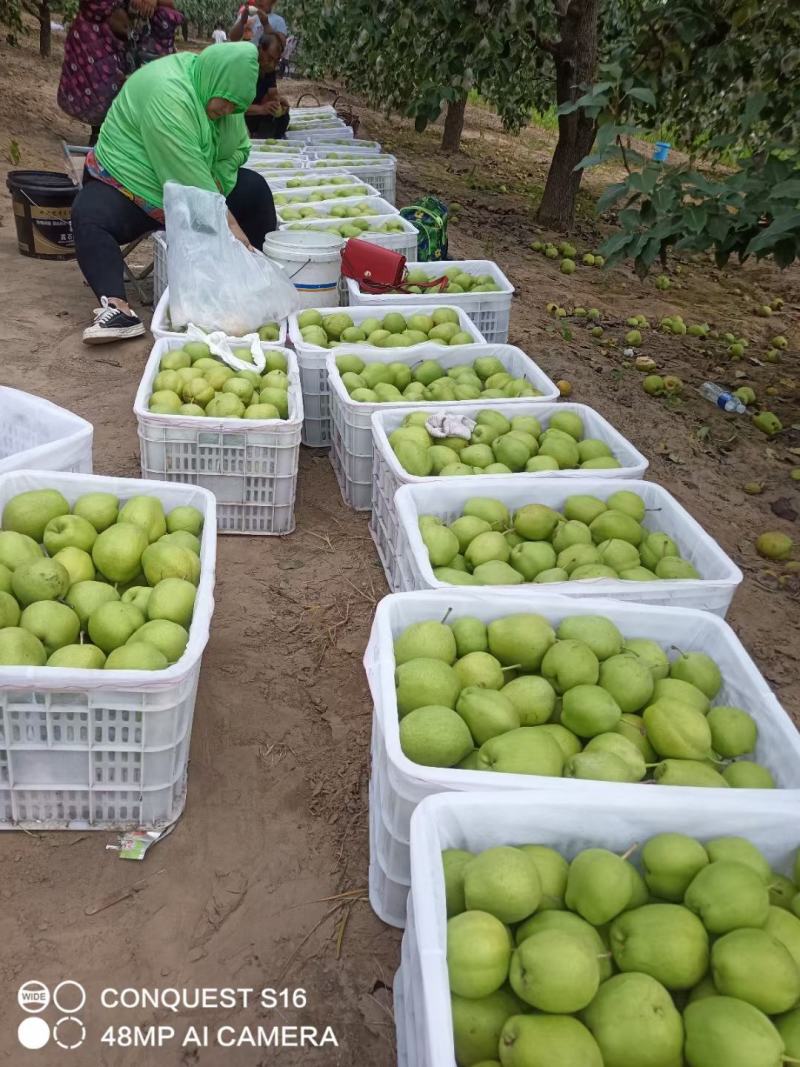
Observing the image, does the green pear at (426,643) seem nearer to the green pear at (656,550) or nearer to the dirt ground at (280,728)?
the dirt ground at (280,728)

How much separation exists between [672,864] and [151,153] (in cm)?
492

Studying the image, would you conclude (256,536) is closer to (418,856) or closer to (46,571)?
(46,571)

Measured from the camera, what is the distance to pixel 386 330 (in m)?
4.77

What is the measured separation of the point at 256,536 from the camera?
391 centimetres

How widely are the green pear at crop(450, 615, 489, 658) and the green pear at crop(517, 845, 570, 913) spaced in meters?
0.69

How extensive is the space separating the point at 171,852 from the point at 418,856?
107 centimetres

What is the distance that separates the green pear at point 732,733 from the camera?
2086 millimetres

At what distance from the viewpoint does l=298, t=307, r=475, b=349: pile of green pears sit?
15.1 ft

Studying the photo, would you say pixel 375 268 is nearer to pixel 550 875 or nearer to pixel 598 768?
pixel 598 768

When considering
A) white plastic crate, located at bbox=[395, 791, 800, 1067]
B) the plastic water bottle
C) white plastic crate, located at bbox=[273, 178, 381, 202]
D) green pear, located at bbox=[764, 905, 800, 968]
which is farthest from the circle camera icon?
white plastic crate, located at bbox=[273, 178, 381, 202]

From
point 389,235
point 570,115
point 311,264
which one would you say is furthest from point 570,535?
point 570,115

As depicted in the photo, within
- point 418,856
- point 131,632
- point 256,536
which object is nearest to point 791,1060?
point 418,856

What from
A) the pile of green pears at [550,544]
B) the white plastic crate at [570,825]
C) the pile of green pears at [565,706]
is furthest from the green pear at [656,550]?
the white plastic crate at [570,825]

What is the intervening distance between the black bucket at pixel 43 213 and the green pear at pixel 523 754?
6441 mm
